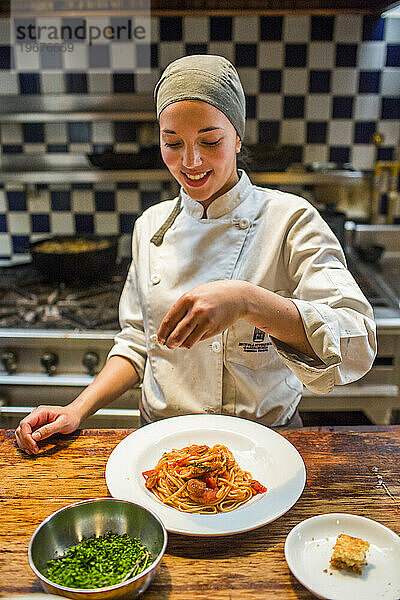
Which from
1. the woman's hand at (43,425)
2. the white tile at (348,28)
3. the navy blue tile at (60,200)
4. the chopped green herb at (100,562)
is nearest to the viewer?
the chopped green herb at (100,562)

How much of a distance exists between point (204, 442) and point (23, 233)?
7.62 ft

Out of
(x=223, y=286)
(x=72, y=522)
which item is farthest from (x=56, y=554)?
(x=223, y=286)

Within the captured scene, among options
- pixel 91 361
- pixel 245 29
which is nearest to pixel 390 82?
pixel 245 29

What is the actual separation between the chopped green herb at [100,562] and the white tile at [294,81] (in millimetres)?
2646

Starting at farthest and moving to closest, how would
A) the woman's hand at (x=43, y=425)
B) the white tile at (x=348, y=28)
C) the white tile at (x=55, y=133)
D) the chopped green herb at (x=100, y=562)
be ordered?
the white tile at (x=55, y=133) → the white tile at (x=348, y=28) → the woman's hand at (x=43, y=425) → the chopped green herb at (x=100, y=562)

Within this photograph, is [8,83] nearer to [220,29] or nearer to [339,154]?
[220,29]

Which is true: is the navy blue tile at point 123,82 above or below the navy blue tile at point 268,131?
above

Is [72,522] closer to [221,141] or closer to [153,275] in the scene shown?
[153,275]

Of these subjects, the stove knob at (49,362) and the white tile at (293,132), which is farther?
the white tile at (293,132)

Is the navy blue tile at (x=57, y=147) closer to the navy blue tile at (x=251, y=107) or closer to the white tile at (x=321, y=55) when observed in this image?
the navy blue tile at (x=251, y=107)

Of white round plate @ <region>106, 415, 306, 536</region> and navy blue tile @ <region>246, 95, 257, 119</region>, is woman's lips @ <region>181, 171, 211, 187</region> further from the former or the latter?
navy blue tile @ <region>246, 95, 257, 119</region>

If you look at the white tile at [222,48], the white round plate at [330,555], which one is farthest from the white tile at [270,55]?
the white round plate at [330,555]

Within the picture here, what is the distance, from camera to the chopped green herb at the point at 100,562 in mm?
871

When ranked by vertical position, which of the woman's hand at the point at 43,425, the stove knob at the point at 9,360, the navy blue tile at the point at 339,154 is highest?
the navy blue tile at the point at 339,154
